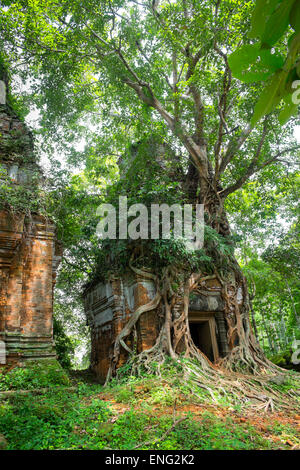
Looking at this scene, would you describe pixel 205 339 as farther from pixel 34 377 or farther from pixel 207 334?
pixel 34 377

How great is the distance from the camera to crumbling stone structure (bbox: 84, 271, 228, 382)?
23.1ft

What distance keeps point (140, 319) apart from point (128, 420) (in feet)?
10.6

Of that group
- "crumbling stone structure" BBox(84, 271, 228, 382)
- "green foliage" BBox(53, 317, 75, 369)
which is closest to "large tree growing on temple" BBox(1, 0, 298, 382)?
"crumbling stone structure" BBox(84, 271, 228, 382)

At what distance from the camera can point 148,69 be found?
8.55 meters

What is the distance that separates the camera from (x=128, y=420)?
3775mm

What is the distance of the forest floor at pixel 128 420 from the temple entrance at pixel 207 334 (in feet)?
8.64

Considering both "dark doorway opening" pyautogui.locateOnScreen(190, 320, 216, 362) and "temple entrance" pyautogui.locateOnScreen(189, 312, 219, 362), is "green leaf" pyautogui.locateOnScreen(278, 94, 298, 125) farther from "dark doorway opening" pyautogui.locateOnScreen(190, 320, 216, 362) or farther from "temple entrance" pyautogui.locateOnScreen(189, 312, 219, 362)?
"dark doorway opening" pyautogui.locateOnScreen(190, 320, 216, 362)

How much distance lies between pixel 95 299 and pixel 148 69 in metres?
6.28

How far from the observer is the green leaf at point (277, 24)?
826 millimetres

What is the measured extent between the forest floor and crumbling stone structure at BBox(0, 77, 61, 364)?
55 centimetres

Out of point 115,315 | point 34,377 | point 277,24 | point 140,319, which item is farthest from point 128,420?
point 277,24

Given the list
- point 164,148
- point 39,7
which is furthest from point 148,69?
point 39,7

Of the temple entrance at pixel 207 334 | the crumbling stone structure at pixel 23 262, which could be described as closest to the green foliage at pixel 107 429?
the crumbling stone structure at pixel 23 262

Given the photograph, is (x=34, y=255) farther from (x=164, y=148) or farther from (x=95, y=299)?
(x=164, y=148)
